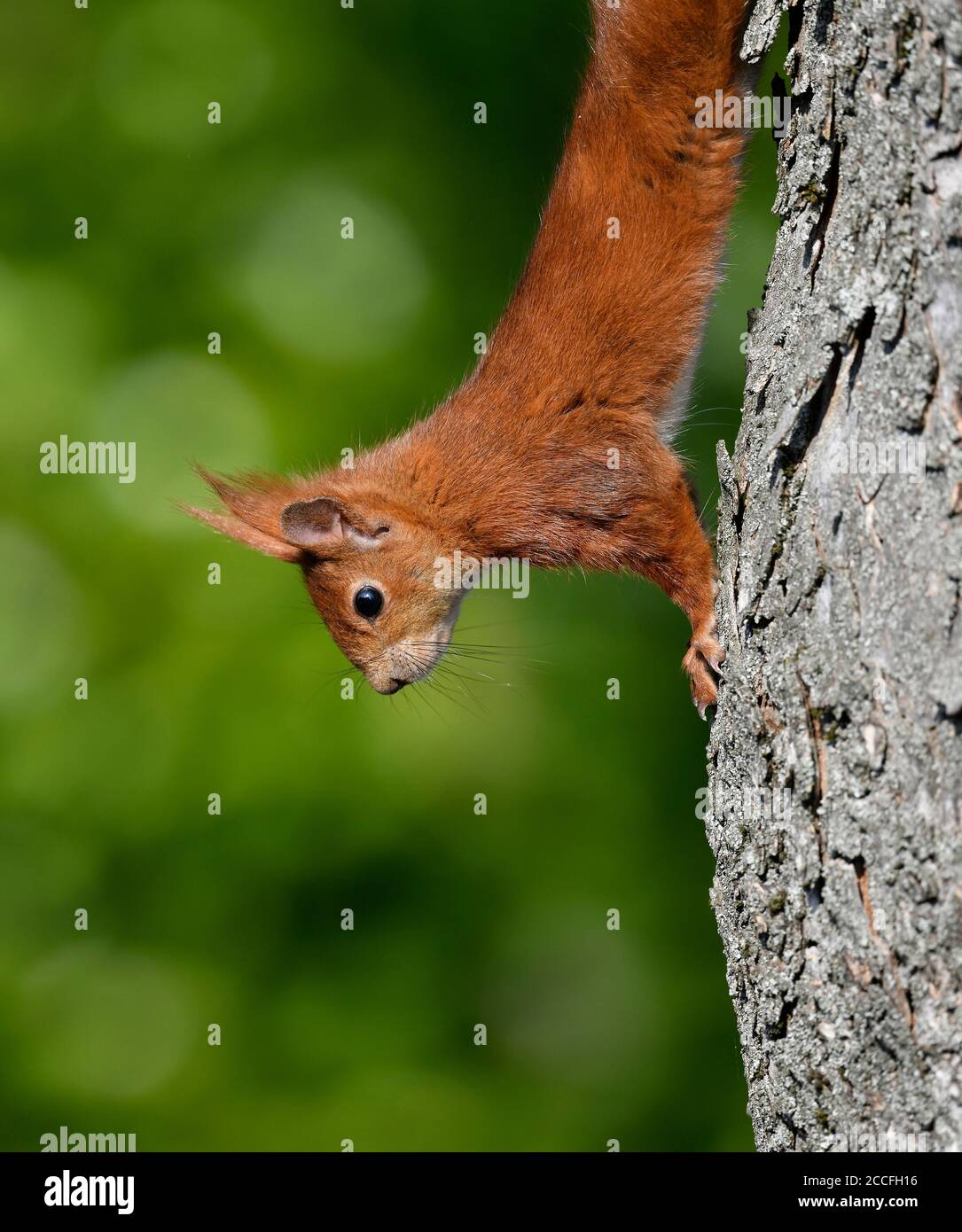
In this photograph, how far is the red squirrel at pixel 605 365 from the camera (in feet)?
9.48

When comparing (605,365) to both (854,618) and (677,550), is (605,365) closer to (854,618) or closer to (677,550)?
(677,550)

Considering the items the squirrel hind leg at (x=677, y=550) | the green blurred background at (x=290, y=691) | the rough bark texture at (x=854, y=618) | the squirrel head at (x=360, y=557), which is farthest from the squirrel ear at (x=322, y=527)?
the rough bark texture at (x=854, y=618)

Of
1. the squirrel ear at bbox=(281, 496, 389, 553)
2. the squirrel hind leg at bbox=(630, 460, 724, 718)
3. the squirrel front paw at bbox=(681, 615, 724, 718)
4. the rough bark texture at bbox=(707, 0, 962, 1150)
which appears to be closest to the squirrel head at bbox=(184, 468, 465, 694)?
the squirrel ear at bbox=(281, 496, 389, 553)

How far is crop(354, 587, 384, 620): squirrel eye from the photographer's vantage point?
10.9 feet

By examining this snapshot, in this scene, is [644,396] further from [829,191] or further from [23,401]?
[23,401]

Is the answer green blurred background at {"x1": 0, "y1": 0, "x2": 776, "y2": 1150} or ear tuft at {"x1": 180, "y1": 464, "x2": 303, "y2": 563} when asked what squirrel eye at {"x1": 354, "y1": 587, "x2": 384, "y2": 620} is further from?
→ green blurred background at {"x1": 0, "y1": 0, "x2": 776, "y2": 1150}

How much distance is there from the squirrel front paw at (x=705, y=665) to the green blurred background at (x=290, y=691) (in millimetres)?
1846

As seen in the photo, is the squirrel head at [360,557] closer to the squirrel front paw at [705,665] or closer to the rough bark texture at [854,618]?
the squirrel front paw at [705,665]

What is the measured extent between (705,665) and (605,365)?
32.7 inches

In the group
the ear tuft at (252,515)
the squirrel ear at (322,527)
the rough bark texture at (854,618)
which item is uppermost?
the ear tuft at (252,515)

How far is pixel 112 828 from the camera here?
4602 millimetres

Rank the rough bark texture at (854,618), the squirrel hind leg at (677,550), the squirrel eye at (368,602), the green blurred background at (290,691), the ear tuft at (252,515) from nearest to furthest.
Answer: the rough bark texture at (854,618) < the squirrel hind leg at (677,550) < the squirrel eye at (368,602) < the ear tuft at (252,515) < the green blurred background at (290,691)

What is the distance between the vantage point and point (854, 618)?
6.28ft

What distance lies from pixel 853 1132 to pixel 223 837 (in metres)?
3.06
